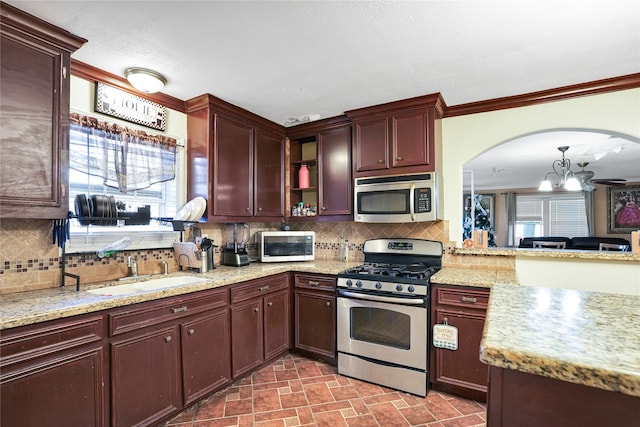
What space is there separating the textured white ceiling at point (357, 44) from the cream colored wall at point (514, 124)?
0.65 feet

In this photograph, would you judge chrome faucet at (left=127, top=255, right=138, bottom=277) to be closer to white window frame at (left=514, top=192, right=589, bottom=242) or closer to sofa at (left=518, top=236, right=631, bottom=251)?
sofa at (left=518, top=236, right=631, bottom=251)

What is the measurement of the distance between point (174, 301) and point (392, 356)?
1.64 meters

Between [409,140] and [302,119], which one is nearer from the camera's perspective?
[409,140]

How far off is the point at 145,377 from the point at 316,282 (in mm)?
1469

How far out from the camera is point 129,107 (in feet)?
7.91

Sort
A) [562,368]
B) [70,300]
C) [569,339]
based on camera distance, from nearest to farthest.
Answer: [562,368]
[569,339]
[70,300]

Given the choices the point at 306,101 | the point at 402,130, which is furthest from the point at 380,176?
the point at 306,101

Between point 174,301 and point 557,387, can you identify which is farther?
point 174,301

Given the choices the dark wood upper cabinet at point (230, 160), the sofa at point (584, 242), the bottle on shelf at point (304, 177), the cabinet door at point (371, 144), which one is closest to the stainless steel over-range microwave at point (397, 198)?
the cabinet door at point (371, 144)

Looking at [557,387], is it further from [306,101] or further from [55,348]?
[306,101]

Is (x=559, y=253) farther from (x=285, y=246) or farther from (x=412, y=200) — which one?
(x=285, y=246)

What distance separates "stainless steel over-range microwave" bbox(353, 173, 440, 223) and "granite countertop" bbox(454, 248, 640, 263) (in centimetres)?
49

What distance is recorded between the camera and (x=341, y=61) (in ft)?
6.88

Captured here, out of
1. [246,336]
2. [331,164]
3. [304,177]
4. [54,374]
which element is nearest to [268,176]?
[304,177]
